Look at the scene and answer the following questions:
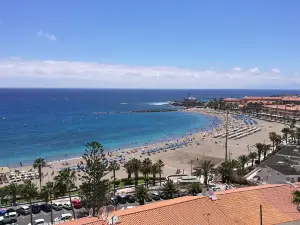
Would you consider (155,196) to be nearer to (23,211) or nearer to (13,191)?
(23,211)

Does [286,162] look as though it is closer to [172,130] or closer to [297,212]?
[297,212]

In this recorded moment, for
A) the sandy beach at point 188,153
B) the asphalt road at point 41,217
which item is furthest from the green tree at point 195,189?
the sandy beach at point 188,153

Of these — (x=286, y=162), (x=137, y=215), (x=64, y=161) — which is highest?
(x=137, y=215)

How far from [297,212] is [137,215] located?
9.51m

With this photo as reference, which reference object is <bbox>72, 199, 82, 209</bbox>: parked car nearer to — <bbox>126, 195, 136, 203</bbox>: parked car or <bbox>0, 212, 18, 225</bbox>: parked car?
<bbox>126, 195, 136, 203</bbox>: parked car

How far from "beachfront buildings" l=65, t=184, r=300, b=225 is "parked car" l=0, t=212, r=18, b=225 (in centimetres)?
1526

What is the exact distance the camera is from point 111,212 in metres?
16.4

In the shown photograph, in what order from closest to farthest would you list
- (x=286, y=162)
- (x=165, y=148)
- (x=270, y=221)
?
(x=270, y=221) < (x=286, y=162) < (x=165, y=148)

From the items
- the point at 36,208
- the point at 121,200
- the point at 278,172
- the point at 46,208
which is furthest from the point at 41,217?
the point at 278,172

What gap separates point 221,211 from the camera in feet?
59.2

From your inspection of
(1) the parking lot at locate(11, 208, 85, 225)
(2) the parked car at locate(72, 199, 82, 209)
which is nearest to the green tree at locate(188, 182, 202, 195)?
(2) the parked car at locate(72, 199, 82, 209)

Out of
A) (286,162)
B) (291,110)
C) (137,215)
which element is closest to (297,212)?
(137,215)

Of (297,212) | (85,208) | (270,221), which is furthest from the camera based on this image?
(85,208)

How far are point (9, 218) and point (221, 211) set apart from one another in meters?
20.4
